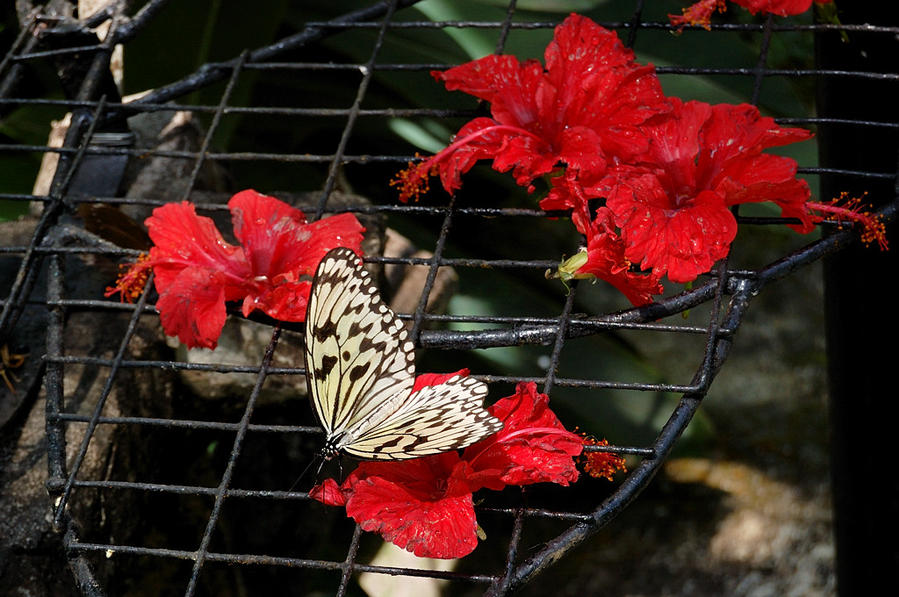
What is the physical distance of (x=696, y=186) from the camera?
1.01 metres

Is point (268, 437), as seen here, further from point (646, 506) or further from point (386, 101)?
point (646, 506)

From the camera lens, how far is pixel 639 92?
1.05 meters

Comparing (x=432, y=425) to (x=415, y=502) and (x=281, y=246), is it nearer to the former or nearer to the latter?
(x=415, y=502)

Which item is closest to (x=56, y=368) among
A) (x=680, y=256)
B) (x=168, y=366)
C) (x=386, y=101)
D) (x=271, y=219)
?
(x=168, y=366)

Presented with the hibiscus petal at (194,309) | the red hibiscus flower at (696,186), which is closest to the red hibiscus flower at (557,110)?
the red hibiscus flower at (696,186)

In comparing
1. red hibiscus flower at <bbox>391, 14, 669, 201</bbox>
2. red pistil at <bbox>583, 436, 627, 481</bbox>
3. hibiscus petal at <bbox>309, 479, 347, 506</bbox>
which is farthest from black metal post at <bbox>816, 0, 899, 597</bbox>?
hibiscus petal at <bbox>309, 479, 347, 506</bbox>

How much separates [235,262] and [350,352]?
0.79 ft

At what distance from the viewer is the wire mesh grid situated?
901 mm

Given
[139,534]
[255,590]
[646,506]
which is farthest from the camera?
[646,506]

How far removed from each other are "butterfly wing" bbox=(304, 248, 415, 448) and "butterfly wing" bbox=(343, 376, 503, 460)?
20 millimetres

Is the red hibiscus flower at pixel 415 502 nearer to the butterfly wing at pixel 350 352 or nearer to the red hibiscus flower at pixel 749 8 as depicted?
the butterfly wing at pixel 350 352

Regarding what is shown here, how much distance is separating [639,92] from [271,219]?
0.45 metres

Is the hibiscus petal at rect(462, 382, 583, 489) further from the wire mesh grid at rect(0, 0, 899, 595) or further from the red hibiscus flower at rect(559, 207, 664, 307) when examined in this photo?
the red hibiscus flower at rect(559, 207, 664, 307)

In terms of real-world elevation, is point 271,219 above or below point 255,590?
above
